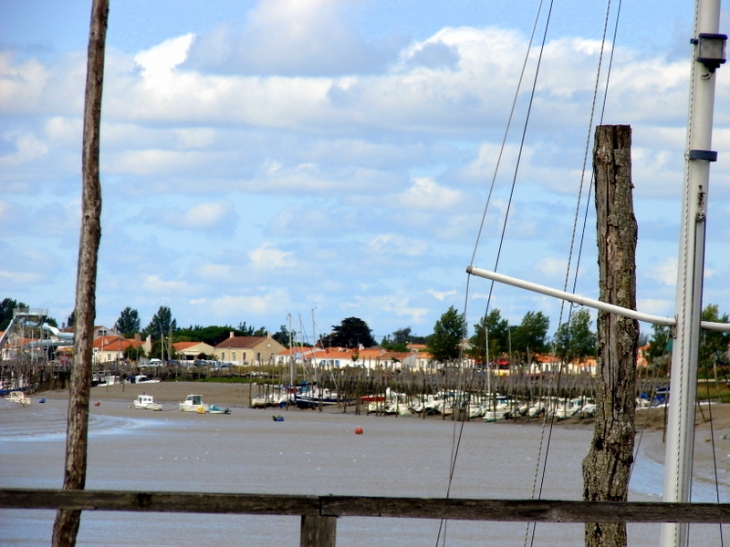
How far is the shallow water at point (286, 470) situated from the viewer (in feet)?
61.4

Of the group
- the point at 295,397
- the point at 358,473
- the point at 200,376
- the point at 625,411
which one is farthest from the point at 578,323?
the point at 625,411

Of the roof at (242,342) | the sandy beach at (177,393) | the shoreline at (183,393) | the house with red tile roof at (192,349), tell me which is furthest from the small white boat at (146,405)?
the house with red tile roof at (192,349)

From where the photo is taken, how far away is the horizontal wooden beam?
5.18 metres

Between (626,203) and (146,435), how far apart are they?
4522cm

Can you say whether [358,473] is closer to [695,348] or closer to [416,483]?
[416,483]

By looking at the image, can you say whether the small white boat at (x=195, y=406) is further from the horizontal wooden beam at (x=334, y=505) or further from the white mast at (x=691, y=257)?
the horizontal wooden beam at (x=334, y=505)

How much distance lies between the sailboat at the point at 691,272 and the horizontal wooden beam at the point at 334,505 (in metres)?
1.83

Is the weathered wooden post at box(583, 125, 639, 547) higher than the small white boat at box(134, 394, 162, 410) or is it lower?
higher

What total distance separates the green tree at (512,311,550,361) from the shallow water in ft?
120

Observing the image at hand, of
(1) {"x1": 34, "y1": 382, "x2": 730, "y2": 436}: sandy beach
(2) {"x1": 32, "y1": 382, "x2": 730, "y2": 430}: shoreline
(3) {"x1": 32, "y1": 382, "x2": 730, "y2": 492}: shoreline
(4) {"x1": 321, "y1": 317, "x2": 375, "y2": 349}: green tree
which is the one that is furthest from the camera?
(4) {"x1": 321, "y1": 317, "x2": 375, "y2": 349}: green tree

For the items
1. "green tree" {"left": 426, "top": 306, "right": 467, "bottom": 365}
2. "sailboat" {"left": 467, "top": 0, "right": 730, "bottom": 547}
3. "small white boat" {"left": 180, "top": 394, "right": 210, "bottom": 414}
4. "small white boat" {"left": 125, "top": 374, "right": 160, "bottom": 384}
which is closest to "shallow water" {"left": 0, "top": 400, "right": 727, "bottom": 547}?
"sailboat" {"left": 467, "top": 0, "right": 730, "bottom": 547}

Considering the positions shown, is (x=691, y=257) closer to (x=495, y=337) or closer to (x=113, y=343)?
(x=495, y=337)

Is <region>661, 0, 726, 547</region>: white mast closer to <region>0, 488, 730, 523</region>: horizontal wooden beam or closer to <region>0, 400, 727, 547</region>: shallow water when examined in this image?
<region>0, 488, 730, 523</region>: horizontal wooden beam

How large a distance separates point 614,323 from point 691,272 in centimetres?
117
